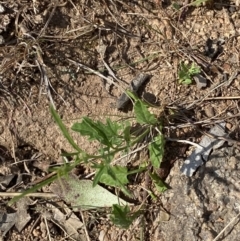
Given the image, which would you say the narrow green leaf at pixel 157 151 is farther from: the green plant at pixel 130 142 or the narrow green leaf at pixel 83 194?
the narrow green leaf at pixel 83 194

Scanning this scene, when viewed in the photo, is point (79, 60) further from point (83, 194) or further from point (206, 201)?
point (206, 201)

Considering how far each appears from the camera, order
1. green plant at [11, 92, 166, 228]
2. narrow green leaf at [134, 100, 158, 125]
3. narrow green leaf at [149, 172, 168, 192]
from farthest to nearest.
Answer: narrow green leaf at [149, 172, 168, 192] → narrow green leaf at [134, 100, 158, 125] → green plant at [11, 92, 166, 228]

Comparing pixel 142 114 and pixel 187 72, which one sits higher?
pixel 187 72

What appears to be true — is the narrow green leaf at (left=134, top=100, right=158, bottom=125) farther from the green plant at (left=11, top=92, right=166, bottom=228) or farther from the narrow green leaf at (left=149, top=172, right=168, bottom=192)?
the narrow green leaf at (left=149, top=172, right=168, bottom=192)

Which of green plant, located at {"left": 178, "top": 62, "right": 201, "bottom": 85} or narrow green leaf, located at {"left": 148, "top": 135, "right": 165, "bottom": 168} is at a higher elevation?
green plant, located at {"left": 178, "top": 62, "right": 201, "bottom": 85}

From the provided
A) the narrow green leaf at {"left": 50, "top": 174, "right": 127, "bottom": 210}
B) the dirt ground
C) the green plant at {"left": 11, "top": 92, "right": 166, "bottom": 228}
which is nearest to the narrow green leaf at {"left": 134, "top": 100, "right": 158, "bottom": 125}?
the green plant at {"left": 11, "top": 92, "right": 166, "bottom": 228}

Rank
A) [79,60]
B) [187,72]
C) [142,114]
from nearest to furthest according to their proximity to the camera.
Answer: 1. [142,114]
2. [187,72]
3. [79,60]

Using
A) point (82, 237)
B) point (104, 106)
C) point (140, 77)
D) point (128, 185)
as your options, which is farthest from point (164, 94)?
point (82, 237)

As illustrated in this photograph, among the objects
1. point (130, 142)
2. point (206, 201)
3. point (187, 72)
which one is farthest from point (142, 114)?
point (206, 201)

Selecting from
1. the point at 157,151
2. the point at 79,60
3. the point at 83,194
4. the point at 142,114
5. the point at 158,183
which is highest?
the point at 79,60
